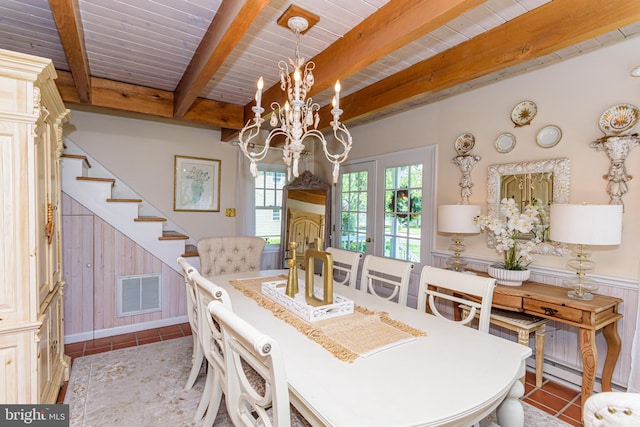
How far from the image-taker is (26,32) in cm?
Result: 213

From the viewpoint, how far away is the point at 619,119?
2111 millimetres

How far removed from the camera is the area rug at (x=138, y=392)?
6.36ft

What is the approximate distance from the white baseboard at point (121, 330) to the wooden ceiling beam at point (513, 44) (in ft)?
9.99

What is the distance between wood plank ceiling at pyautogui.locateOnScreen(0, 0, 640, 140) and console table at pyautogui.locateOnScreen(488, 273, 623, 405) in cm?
152

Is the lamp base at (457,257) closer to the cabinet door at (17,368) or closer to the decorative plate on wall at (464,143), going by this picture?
the decorative plate on wall at (464,143)

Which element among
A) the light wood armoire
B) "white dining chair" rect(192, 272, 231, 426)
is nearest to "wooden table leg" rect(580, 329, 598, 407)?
"white dining chair" rect(192, 272, 231, 426)

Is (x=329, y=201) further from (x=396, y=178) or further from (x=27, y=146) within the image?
(x=27, y=146)

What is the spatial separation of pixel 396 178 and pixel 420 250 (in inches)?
33.9

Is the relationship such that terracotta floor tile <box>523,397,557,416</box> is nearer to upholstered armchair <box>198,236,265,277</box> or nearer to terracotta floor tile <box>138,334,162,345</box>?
upholstered armchair <box>198,236,265,277</box>

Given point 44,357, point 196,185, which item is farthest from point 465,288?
point 196,185

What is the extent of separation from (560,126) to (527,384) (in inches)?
77.3

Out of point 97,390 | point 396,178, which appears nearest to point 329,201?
point 396,178

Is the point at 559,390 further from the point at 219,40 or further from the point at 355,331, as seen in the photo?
the point at 219,40

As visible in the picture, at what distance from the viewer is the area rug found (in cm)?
194
